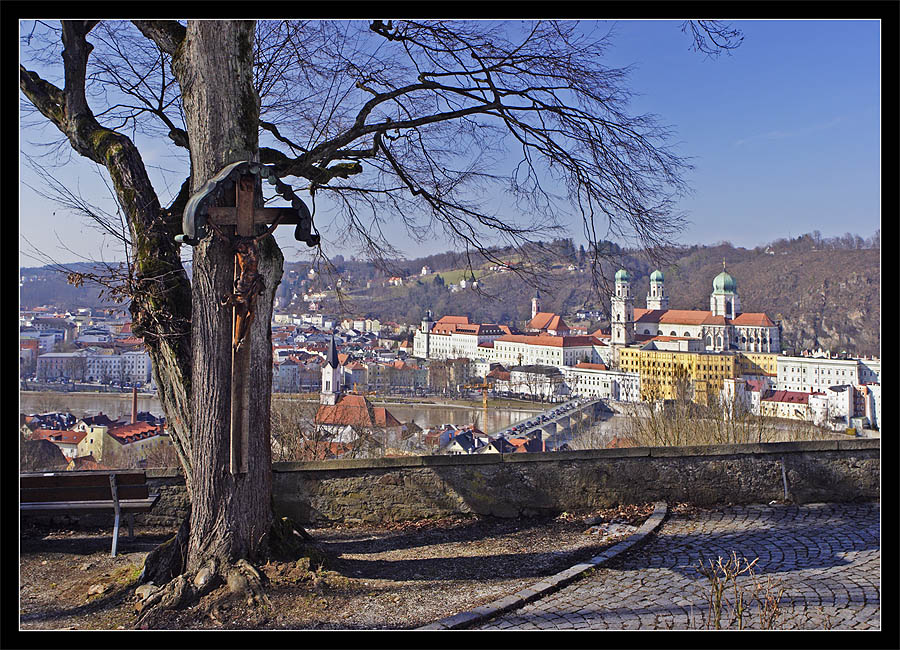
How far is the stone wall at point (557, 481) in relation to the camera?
5.81 meters

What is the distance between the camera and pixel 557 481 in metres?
6.01

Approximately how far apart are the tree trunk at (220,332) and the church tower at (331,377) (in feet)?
35.2

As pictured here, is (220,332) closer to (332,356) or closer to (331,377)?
(332,356)

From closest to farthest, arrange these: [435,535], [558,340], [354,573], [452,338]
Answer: [354,573]
[435,535]
[452,338]
[558,340]

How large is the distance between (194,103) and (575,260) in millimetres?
3610

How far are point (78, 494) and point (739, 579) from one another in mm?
4470

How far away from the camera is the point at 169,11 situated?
4.41m

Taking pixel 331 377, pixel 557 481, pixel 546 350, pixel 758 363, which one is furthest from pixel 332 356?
pixel 758 363

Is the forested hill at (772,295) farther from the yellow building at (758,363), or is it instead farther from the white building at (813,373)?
the yellow building at (758,363)

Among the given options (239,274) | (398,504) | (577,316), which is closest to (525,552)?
(398,504)

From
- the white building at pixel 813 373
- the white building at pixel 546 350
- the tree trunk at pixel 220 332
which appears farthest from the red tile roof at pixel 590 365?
the tree trunk at pixel 220 332

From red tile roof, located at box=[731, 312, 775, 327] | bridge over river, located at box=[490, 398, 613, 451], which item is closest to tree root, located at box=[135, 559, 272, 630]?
bridge over river, located at box=[490, 398, 613, 451]

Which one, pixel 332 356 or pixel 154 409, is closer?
pixel 154 409

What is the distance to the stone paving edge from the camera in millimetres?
3539
